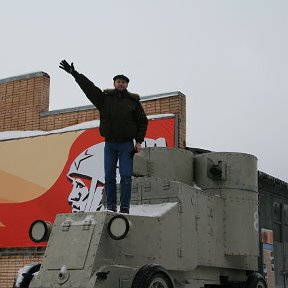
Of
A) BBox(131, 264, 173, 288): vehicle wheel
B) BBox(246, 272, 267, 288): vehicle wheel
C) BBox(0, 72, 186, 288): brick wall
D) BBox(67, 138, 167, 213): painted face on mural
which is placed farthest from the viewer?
BBox(67, 138, 167, 213): painted face on mural

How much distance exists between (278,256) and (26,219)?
6610 mm

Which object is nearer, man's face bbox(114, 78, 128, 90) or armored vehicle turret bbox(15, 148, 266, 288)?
armored vehicle turret bbox(15, 148, 266, 288)

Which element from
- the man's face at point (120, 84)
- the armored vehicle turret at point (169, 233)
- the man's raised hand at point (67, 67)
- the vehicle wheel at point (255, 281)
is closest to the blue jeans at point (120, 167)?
the armored vehicle turret at point (169, 233)

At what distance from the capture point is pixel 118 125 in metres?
7.30

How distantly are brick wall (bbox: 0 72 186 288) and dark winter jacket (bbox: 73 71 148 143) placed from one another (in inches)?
241

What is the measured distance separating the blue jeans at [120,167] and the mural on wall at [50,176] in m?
6.15

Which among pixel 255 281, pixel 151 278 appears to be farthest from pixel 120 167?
pixel 255 281

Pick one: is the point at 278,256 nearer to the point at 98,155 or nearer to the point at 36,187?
the point at 98,155

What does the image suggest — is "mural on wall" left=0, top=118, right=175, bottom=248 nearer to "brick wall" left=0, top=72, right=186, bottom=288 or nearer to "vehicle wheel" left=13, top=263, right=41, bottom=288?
"brick wall" left=0, top=72, right=186, bottom=288

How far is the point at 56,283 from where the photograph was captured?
20.9 feet

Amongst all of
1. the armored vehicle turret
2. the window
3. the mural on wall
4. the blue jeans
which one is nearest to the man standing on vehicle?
the blue jeans

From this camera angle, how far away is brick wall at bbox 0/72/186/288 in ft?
45.6

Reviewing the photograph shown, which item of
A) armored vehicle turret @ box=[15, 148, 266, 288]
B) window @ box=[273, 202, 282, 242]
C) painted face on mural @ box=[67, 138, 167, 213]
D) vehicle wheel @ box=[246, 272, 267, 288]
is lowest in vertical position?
vehicle wheel @ box=[246, 272, 267, 288]

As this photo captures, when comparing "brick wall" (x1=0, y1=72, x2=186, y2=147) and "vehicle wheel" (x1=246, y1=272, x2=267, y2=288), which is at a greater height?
"brick wall" (x1=0, y1=72, x2=186, y2=147)
